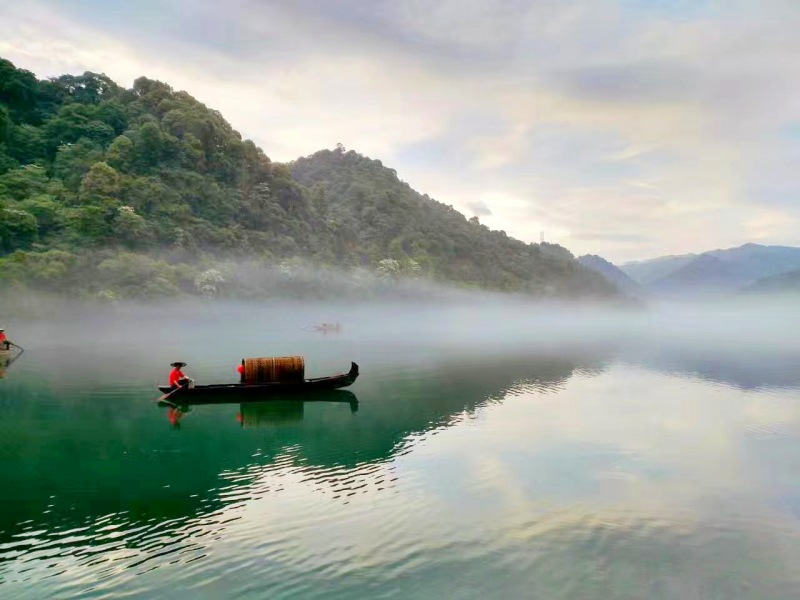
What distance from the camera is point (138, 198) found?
95062mm

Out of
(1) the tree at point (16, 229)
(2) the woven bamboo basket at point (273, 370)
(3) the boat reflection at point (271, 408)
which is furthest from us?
(1) the tree at point (16, 229)

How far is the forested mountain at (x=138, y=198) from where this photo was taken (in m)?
81.8

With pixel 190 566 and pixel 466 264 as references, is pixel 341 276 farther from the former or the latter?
pixel 190 566

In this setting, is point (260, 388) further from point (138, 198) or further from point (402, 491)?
point (138, 198)

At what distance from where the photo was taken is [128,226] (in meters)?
88.1

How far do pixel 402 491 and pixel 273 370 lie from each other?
16.5 metres

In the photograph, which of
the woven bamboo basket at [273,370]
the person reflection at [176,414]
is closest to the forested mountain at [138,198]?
the person reflection at [176,414]

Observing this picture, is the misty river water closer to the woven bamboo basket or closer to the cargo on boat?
the cargo on boat

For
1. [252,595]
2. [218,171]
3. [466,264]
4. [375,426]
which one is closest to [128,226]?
[218,171]

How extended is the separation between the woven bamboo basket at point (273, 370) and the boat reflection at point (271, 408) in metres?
1.38

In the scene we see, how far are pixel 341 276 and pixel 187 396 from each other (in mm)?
101561

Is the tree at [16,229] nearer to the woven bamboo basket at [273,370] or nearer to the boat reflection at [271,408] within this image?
the boat reflection at [271,408]

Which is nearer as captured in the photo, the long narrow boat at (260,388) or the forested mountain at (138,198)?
A: the long narrow boat at (260,388)

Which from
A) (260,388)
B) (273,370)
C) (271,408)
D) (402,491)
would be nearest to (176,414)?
(260,388)
